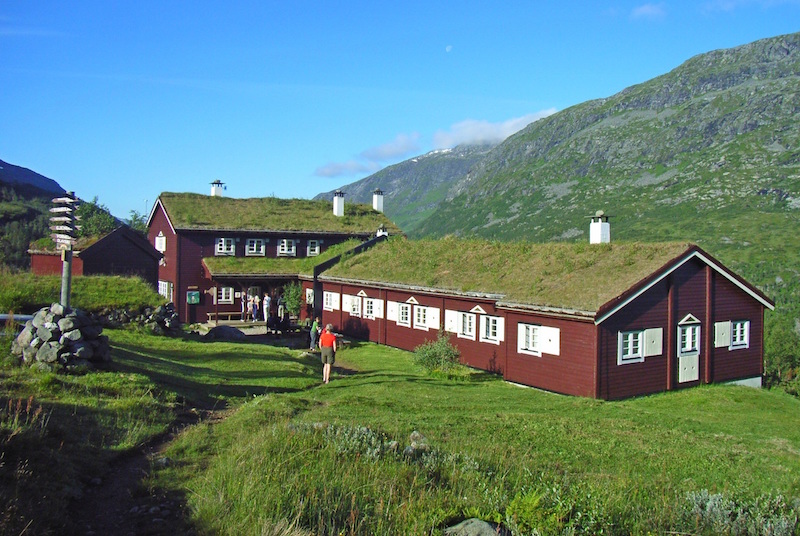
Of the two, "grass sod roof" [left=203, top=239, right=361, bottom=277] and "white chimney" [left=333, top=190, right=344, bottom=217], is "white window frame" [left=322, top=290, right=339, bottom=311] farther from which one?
"white chimney" [left=333, top=190, right=344, bottom=217]

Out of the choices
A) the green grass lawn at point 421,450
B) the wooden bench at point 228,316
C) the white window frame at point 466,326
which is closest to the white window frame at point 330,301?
the wooden bench at point 228,316

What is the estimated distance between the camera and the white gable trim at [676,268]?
21922mm

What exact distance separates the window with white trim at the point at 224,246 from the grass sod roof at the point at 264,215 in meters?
0.93

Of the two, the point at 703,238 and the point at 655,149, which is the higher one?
the point at 655,149

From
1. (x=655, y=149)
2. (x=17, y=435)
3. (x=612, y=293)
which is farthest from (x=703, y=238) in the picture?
(x=17, y=435)

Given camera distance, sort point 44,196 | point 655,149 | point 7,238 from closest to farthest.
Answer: point 7,238 → point 44,196 → point 655,149

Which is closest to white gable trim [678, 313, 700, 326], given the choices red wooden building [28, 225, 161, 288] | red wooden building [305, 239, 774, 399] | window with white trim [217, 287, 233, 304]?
red wooden building [305, 239, 774, 399]

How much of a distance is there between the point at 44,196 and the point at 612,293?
82341mm

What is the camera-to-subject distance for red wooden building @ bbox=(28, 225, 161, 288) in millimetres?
38906

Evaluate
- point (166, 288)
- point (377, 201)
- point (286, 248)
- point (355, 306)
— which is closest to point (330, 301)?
point (355, 306)

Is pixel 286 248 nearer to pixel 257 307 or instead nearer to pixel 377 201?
pixel 257 307

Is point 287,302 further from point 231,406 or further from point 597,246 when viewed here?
point 231,406

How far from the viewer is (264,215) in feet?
161

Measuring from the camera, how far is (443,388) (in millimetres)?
21500
